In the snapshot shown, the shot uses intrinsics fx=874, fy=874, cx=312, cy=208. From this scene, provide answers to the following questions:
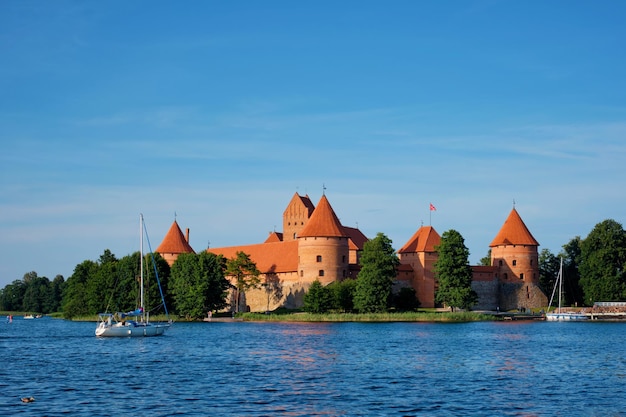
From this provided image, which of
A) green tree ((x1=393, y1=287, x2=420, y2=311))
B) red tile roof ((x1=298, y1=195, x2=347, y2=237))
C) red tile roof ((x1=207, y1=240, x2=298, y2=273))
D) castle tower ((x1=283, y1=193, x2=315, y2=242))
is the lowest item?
green tree ((x1=393, y1=287, x2=420, y2=311))

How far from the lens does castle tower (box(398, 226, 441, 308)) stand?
2852 inches

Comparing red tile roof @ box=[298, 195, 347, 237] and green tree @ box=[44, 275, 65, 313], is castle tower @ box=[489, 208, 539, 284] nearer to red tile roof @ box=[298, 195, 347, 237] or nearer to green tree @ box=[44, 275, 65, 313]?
red tile roof @ box=[298, 195, 347, 237]

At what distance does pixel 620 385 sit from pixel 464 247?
134 ft

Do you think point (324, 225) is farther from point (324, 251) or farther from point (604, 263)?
point (604, 263)

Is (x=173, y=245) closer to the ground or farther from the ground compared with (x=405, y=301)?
farther from the ground

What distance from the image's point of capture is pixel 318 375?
26.7 metres

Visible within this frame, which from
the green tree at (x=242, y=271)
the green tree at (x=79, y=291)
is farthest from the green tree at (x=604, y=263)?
the green tree at (x=79, y=291)

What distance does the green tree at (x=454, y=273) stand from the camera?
209ft

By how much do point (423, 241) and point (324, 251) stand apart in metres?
9.41

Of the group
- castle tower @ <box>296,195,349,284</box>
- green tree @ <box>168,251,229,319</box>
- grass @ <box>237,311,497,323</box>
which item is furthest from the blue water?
castle tower @ <box>296,195,349,284</box>

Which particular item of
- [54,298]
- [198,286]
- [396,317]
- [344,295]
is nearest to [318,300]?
[344,295]

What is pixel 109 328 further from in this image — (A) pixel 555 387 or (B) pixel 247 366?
(A) pixel 555 387

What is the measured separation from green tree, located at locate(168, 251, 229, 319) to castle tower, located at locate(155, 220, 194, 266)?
1512 cm

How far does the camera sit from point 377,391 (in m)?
23.0
